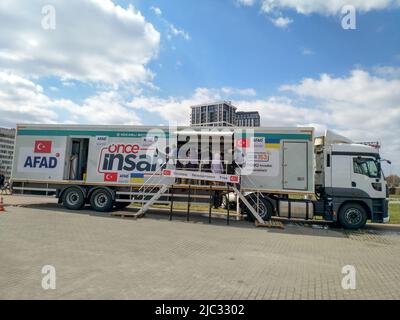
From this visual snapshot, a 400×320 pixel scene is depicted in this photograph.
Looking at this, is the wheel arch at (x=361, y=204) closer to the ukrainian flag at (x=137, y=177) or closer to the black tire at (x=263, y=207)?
the black tire at (x=263, y=207)

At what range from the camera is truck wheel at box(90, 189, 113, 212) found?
1368cm

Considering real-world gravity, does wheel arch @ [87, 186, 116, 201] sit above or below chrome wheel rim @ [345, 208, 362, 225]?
above

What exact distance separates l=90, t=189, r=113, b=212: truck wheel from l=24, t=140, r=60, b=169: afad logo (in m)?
2.48

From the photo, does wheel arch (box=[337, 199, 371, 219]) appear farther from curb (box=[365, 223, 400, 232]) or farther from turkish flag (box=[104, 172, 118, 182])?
turkish flag (box=[104, 172, 118, 182])

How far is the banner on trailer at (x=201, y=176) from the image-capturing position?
12008 mm

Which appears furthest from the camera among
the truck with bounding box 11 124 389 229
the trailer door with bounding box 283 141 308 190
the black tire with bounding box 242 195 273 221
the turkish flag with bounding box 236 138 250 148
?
the turkish flag with bounding box 236 138 250 148

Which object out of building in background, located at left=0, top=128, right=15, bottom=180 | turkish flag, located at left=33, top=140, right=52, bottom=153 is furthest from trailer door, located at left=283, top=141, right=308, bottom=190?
building in background, located at left=0, top=128, right=15, bottom=180

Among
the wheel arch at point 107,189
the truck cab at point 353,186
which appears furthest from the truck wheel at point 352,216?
the wheel arch at point 107,189

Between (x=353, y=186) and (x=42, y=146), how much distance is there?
14.0 metres

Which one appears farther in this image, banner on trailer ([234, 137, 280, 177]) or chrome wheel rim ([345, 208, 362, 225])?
banner on trailer ([234, 137, 280, 177])

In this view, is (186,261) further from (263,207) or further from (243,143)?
(243,143)

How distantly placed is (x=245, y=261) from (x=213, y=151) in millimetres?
7079

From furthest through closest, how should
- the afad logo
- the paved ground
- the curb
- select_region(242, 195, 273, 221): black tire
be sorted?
the afad logo → the curb → select_region(242, 195, 273, 221): black tire → the paved ground

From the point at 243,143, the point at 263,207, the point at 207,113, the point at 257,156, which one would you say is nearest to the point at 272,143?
the point at 257,156
